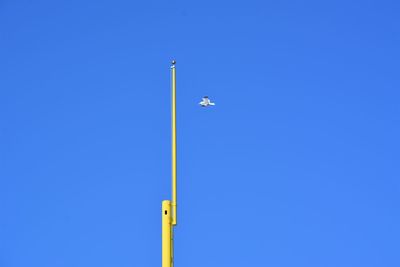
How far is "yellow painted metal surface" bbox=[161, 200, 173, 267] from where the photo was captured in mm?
25219

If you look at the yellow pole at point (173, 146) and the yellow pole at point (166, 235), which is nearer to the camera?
Answer: the yellow pole at point (166, 235)

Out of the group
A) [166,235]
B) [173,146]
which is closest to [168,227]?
[166,235]

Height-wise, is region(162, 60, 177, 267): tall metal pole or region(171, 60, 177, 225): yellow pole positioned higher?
region(171, 60, 177, 225): yellow pole

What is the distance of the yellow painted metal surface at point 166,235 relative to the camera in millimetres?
25219

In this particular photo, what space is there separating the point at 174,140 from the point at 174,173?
1490mm

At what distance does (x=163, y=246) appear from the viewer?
2545 cm

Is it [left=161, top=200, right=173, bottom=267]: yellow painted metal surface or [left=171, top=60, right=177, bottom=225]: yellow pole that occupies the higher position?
[left=171, top=60, right=177, bottom=225]: yellow pole

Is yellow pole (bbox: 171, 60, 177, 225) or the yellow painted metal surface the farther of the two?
yellow pole (bbox: 171, 60, 177, 225)

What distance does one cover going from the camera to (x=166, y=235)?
2558 centimetres

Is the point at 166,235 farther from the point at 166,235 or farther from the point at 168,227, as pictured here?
the point at 168,227

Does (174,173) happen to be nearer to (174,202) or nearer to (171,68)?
(174,202)

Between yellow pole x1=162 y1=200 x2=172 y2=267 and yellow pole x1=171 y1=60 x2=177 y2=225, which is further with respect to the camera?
yellow pole x1=171 y1=60 x2=177 y2=225

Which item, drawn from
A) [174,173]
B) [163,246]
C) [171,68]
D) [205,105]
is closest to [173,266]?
[163,246]

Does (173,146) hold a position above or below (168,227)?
above
